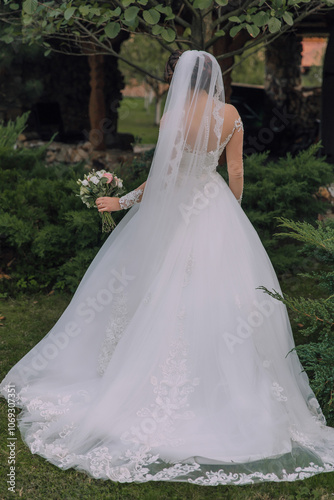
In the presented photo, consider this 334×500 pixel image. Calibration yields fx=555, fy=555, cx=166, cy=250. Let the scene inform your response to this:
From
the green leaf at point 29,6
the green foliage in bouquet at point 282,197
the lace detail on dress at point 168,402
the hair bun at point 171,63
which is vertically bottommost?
the lace detail on dress at point 168,402

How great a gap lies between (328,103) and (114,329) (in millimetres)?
7034

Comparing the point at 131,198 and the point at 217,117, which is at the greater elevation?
the point at 217,117

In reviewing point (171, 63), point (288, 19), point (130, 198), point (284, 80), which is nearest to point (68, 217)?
point (130, 198)

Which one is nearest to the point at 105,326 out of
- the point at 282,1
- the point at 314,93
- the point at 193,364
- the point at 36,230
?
the point at 193,364

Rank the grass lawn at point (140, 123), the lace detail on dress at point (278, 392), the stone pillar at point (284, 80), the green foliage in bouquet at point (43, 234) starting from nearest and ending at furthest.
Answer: the lace detail on dress at point (278, 392), the green foliage in bouquet at point (43, 234), the stone pillar at point (284, 80), the grass lawn at point (140, 123)

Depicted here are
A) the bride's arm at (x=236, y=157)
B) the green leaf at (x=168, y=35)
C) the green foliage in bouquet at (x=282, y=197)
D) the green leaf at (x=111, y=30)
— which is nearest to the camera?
the bride's arm at (x=236, y=157)

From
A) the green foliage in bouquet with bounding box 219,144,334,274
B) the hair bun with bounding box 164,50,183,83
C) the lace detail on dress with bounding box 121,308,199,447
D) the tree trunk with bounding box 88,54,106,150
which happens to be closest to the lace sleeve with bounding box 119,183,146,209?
the hair bun with bounding box 164,50,183,83

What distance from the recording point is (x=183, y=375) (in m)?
3.29

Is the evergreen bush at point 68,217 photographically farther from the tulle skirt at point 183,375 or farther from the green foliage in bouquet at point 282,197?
the tulle skirt at point 183,375

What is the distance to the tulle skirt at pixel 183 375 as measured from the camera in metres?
3.02

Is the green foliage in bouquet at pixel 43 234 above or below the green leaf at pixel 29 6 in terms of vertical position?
below

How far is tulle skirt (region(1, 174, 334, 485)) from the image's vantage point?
9.91 ft

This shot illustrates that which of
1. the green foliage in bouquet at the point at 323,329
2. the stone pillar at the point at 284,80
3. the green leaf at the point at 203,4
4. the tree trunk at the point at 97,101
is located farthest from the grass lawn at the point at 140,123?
the green foliage in bouquet at the point at 323,329

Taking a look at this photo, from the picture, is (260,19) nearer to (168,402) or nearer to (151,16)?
(151,16)
